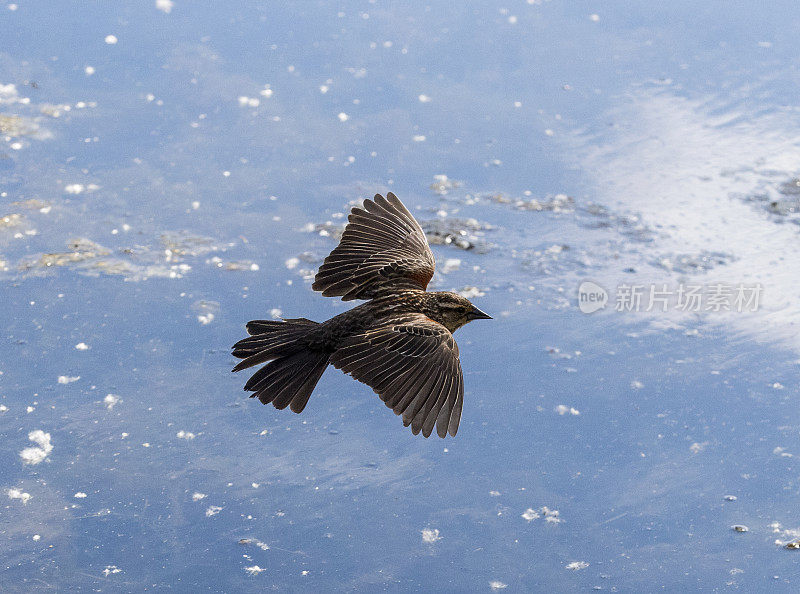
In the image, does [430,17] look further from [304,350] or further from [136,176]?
[304,350]

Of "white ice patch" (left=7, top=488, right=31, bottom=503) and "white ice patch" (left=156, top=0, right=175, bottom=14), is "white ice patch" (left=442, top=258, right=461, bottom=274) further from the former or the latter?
"white ice patch" (left=156, top=0, right=175, bottom=14)

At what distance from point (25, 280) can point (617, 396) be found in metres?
3.24

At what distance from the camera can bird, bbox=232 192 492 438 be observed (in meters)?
3.89

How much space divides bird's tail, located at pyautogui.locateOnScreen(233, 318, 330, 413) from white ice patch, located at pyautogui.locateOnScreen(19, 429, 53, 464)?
3.02 feet

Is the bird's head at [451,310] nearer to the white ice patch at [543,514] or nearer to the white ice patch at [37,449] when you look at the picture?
the white ice patch at [543,514]

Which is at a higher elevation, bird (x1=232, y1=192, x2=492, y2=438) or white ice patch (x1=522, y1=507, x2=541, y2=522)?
bird (x1=232, y1=192, x2=492, y2=438)

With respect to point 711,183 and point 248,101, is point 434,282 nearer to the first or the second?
point 711,183

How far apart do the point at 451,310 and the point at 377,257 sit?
0.59 meters

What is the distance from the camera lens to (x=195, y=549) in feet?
12.9

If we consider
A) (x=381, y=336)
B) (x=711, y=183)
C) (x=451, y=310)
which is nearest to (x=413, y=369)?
(x=381, y=336)

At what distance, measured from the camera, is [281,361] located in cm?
429

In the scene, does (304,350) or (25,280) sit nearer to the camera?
(304,350)

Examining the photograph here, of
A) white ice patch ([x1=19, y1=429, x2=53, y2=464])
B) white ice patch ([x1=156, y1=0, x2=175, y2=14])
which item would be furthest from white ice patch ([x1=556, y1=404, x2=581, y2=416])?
white ice patch ([x1=156, y1=0, x2=175, y2=14])

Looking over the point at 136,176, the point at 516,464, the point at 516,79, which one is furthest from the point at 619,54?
the point at 516,464
